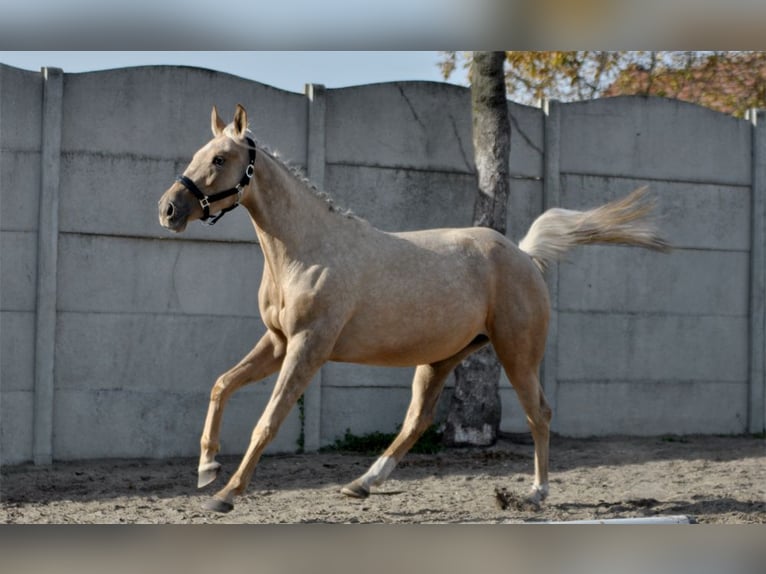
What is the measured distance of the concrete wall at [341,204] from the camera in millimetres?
8125

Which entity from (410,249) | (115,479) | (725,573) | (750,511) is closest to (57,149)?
(115,479)

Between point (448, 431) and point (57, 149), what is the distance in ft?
12.9

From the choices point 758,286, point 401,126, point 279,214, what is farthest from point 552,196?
point 279,214

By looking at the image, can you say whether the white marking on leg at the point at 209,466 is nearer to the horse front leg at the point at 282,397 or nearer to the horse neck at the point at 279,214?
the horse front leg at the point at 282,397

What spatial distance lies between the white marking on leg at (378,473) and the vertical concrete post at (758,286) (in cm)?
516

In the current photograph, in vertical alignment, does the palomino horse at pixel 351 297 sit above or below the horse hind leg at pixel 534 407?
above

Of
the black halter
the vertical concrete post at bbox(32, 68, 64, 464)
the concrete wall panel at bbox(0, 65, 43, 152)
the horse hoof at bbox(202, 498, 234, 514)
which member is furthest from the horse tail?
the concrete wall panel at bbox(0, 65, 43, 152)

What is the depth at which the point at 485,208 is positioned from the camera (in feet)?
29.3

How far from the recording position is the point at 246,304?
866cm

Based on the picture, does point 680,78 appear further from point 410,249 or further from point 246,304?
point 410,249

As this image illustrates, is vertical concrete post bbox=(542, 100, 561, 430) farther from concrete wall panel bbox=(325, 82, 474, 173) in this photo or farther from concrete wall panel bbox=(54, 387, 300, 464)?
concrete wall panel bbox=(54, 387, 300, 464)

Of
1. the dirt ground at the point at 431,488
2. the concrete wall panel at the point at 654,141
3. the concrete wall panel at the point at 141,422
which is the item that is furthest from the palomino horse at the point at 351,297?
the concrete wall panel at the point at 654,141

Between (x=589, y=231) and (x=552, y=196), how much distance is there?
91.1 inches

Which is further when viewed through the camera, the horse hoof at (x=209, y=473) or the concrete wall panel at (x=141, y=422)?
the concrete wall panel at (x=141, y=422)
